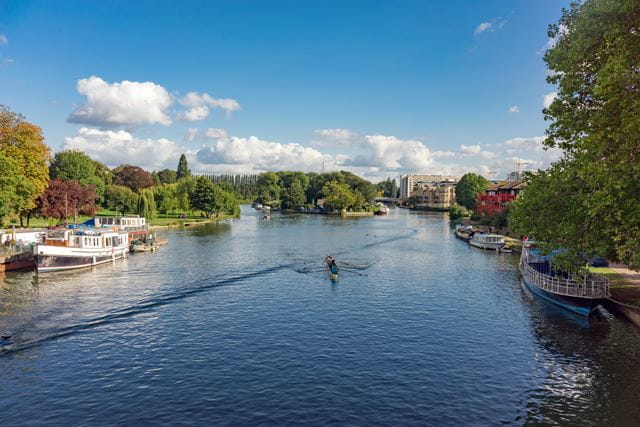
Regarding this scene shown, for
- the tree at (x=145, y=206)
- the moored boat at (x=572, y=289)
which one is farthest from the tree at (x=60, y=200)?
the moored boat at (x=572, y=289)

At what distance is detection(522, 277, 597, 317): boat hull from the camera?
1692 inches

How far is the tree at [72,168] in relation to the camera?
454ft

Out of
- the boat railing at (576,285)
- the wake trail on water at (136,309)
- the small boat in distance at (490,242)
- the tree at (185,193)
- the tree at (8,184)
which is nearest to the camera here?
the wake trail on water at (136,309)

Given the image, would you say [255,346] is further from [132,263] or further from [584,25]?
[132,263]

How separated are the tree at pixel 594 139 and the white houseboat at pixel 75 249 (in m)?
59.4

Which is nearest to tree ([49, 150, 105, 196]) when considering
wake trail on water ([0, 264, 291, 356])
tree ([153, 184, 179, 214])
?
tree ([153, 184, 179, 214])

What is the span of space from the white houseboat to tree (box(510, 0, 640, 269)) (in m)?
59.4

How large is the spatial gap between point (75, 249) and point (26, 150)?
122ft

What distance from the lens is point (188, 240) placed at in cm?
10350

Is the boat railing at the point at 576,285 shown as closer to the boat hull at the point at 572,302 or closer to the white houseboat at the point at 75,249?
the boat hull at the point at 572,302

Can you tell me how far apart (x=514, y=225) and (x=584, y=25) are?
730 inches

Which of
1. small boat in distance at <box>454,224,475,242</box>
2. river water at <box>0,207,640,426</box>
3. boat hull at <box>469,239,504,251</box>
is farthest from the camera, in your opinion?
small boat in distance at <box>454,224,475,242</box>

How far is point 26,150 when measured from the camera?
9012 centimetres

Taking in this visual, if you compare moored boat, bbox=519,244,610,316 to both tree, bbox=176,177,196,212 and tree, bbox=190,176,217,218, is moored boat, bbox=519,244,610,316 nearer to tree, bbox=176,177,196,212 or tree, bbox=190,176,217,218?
tree, bbox=190,176,217,218
